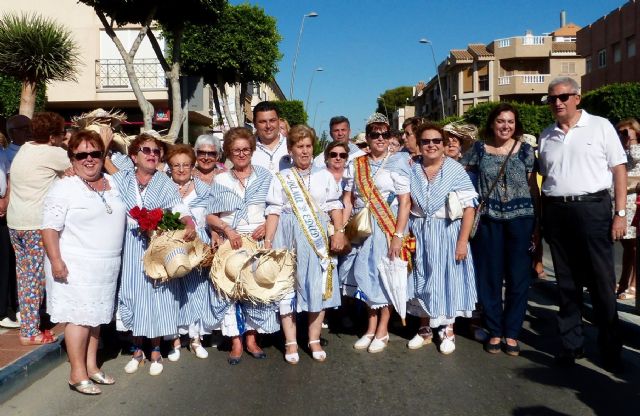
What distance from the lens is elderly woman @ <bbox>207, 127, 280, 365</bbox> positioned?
17.2ft

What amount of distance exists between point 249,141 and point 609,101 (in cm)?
2748

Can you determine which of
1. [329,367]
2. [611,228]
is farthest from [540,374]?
[329,367]

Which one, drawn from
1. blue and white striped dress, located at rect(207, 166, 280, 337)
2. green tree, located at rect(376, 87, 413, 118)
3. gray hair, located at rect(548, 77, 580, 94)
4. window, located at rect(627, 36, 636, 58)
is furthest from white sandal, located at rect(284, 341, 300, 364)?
green tree, located at rect(376, 87, 413, 118)

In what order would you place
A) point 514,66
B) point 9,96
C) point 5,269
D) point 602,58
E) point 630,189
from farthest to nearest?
1. point 514,66
2. point 602,58
3. point 9,96
4. point 630,189
5. point 5,269

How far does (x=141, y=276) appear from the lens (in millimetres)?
5020

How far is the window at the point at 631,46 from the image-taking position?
3609 centimetres

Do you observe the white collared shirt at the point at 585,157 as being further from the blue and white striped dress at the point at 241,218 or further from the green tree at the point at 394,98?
the green tree at the point at 394,98

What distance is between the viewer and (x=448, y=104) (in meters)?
75.9

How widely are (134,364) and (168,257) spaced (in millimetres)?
1074

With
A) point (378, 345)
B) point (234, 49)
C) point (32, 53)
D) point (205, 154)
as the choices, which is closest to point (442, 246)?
point (378, 345)

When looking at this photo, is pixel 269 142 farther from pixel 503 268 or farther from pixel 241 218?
pixel 503 268

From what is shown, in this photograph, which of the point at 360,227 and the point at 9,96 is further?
the point at 9,96

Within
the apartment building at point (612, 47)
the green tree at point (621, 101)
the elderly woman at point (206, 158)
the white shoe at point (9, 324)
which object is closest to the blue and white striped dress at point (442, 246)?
the elderly woman at point (206, 158)

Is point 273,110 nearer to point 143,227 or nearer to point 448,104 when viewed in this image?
point 143,227
